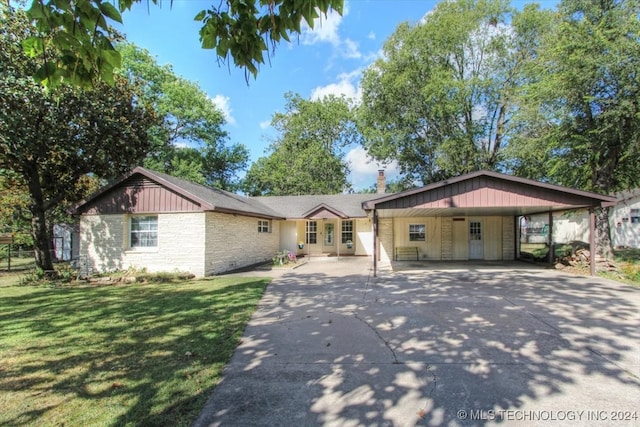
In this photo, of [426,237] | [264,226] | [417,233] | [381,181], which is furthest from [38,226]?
[381,181]

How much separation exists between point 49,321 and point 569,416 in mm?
8553

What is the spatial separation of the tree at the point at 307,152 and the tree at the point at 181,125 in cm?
439

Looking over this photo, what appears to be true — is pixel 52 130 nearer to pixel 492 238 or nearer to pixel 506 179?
pixel 506 179

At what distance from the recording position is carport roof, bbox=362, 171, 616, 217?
37.6 feet

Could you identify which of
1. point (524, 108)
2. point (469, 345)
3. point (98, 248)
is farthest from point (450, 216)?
point (98, 248)

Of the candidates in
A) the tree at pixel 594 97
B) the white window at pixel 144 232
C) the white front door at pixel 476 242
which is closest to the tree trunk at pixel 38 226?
the white window at pixel 144 232

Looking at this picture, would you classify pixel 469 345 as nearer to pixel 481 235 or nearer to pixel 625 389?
pixel 625 389

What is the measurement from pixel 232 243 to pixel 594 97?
54.4 feet

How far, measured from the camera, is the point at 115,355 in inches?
188

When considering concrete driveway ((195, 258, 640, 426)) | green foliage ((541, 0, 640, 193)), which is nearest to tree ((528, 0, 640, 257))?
green foliage ((541, 0, 640, 193))

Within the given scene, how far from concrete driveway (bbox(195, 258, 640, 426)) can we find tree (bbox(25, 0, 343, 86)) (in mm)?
3205

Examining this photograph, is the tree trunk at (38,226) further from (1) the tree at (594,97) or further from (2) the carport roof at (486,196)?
(1) the tree at (594,97)

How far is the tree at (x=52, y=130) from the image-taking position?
36.5 feet

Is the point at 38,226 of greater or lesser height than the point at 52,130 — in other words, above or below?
below
